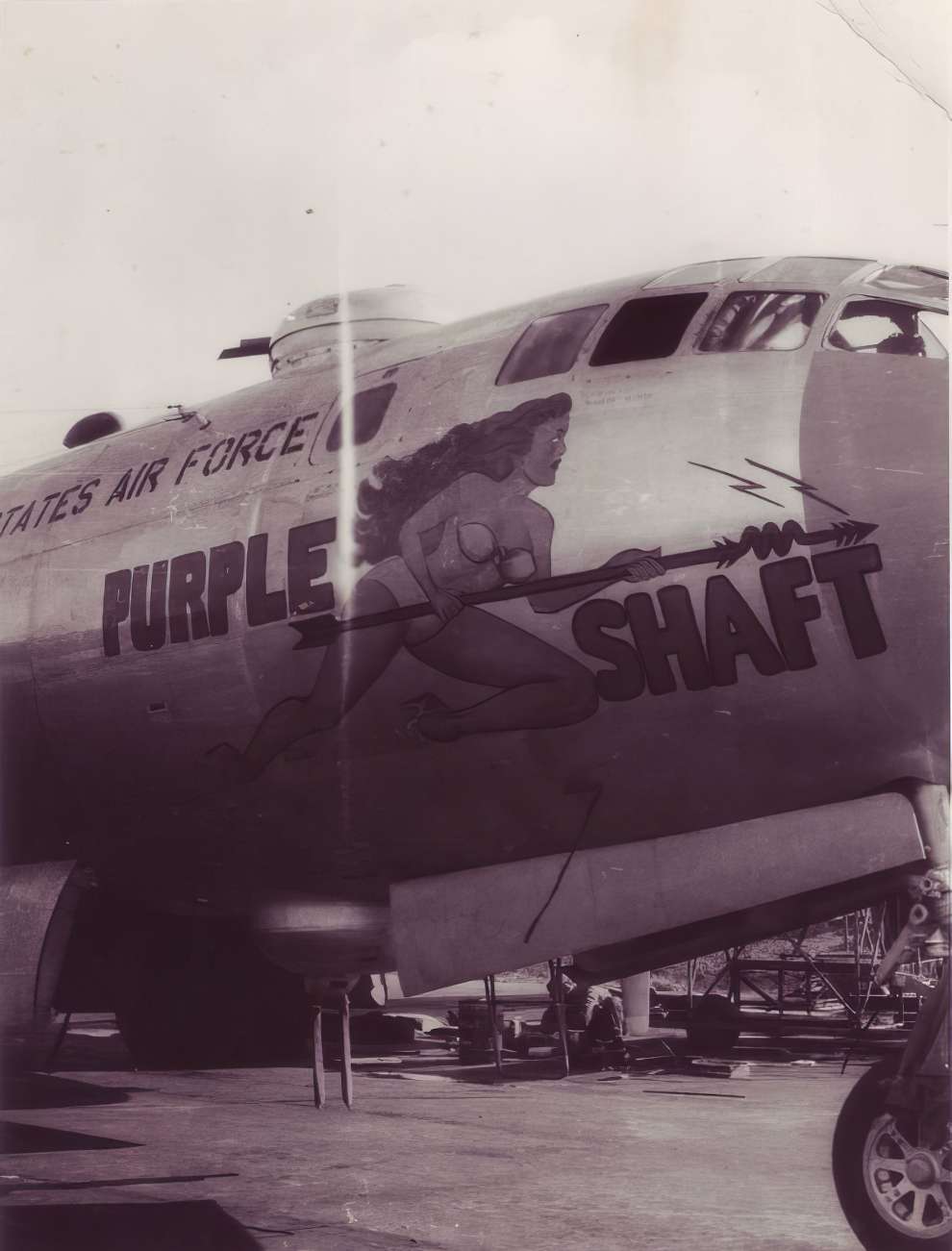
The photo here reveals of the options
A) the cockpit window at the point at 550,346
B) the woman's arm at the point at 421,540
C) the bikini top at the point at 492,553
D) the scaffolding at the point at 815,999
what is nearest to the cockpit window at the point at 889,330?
the cockpit window at the point at 550,346

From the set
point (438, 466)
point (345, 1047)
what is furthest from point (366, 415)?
point (345, 1047)

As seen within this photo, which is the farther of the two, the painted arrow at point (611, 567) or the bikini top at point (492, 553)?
the bikini top at point (492, 553)

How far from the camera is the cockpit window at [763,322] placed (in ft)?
20.6

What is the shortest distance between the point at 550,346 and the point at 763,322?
44.1 inches

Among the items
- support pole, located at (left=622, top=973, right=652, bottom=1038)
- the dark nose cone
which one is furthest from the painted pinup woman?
support pole, located at (left=622, top=973, right=652, bottom=1038)

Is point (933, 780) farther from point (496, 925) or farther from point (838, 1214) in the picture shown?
point (838, 1214)

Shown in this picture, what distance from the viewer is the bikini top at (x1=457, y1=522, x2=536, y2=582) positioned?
6441 millimetres

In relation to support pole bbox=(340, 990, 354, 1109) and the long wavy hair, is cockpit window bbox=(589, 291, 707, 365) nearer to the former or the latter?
the long wavy hair

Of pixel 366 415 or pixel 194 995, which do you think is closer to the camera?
pixel 366 415

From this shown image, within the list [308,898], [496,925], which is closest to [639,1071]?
[308,898]

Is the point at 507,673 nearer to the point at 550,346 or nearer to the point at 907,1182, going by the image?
the point at 550,346

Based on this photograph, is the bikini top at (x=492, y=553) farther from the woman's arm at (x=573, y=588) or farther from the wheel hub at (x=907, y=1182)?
the wheel hub at (x=907, y=1182)

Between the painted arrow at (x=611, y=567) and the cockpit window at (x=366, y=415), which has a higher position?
the cockpit window at (x=366, y=415)

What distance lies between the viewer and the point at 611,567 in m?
6.23
